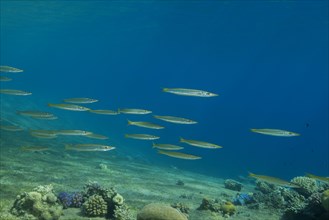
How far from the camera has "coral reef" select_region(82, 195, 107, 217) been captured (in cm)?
878

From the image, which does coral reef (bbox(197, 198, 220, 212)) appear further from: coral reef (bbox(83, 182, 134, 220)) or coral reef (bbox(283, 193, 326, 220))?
coral reef (bbox(83, 182, 134, 220))

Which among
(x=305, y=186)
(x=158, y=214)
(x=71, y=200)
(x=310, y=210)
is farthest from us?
(x=305, y=186)

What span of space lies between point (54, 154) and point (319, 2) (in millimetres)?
30331

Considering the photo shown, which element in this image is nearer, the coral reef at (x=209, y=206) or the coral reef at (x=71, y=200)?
the coral reef at (x=71, y=200)

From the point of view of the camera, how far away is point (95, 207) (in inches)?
347

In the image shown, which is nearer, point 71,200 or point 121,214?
point 121,214

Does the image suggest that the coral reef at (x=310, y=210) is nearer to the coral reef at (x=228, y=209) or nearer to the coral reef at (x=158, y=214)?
the coral reef at (x=228, y=209)

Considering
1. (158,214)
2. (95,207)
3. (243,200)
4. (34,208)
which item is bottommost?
(243,200)

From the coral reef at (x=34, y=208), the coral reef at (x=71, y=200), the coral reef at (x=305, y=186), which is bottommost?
the coral reef at (x=305, y=186)

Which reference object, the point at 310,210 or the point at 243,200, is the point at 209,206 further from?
the point at 310,210

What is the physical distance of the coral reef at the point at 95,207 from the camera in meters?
8.78

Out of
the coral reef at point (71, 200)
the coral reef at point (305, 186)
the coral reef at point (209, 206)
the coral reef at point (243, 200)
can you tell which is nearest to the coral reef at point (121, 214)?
the coral reef at point (71, 200)

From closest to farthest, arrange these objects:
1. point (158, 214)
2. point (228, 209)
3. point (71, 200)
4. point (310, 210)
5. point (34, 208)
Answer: point (158, 214) → point (34, 208) → point (310, 210) → point (71, 200) → point (228, 209)

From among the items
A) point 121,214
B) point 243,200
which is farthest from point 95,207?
point 243,200
